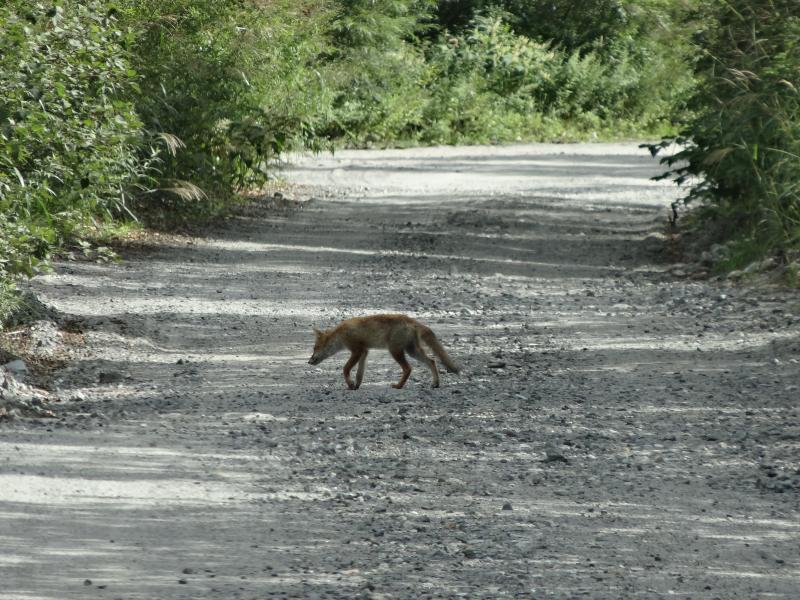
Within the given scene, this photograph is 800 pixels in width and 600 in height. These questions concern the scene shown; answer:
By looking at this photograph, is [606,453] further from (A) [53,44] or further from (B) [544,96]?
(B) [544,96]

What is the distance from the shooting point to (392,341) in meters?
10.2

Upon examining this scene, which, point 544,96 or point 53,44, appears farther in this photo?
point 544,96

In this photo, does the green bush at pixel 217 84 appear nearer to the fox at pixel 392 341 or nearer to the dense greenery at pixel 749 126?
the dense greenery at pixel 749 126

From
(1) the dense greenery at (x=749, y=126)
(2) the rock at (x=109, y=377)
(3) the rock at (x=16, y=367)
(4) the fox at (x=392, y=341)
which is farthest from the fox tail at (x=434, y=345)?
(1) the dense greenery at (x=749, y=126)

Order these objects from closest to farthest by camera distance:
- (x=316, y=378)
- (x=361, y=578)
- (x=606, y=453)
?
(x=361, y=578)
(x=606, y=453)
(x=316, y=378)

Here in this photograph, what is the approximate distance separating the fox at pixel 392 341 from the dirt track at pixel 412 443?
0.18 meters

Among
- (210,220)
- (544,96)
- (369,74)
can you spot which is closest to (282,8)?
(210,220)

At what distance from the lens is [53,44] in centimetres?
1148

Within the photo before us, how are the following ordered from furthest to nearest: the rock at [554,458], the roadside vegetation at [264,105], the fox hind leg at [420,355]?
the roadside vegetation at [264,105] < the fox hind leg at [420,355] < the rock at [554,458]

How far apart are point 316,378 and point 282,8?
11.2 metres

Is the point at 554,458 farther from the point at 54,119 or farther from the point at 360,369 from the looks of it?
the point at 54,119

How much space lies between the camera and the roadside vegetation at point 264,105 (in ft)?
36.6

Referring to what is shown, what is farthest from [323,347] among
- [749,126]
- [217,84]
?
[217,84]

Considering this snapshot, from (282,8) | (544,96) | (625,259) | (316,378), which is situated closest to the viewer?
(316,378)
